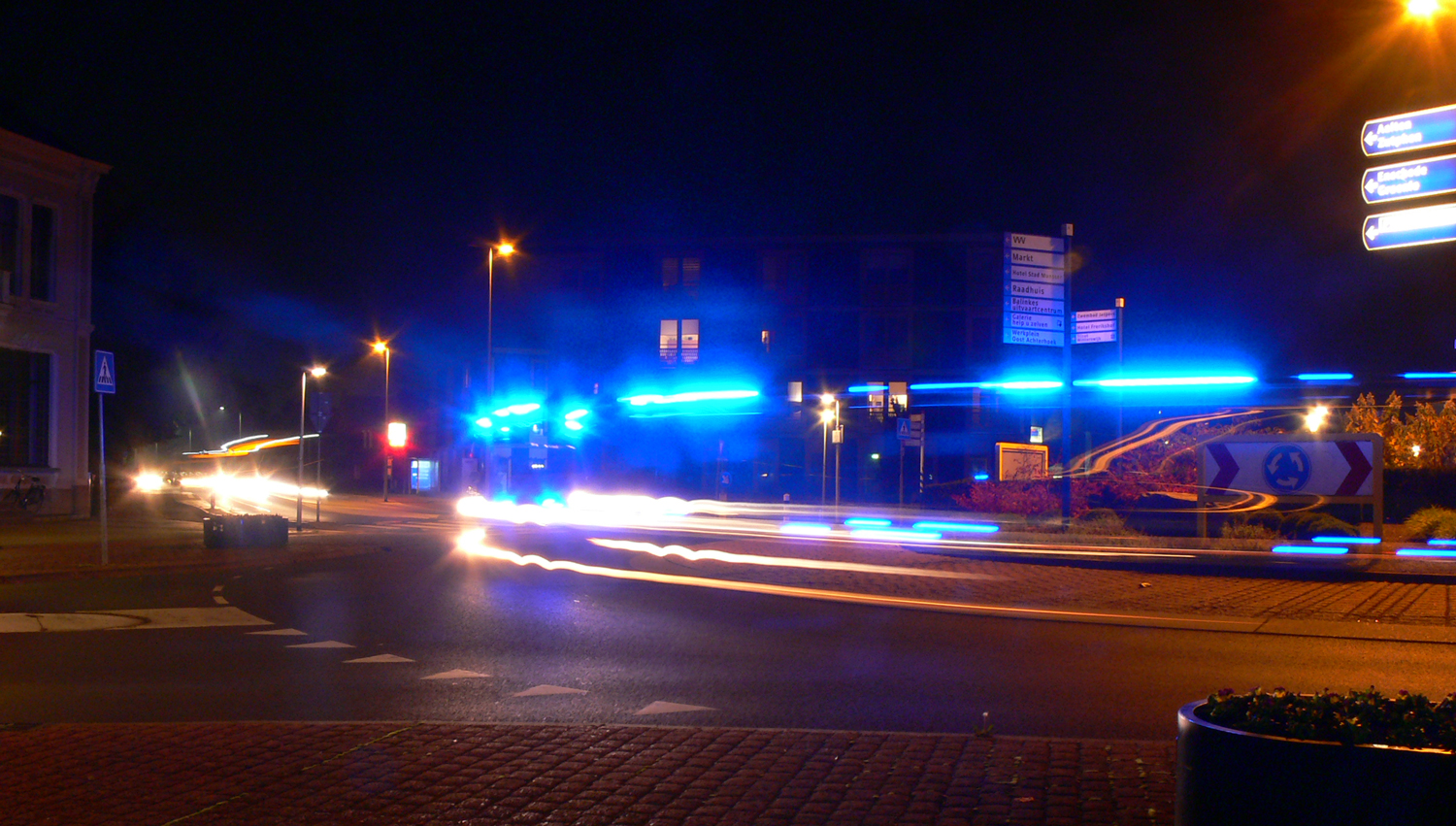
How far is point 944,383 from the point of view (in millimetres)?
54469

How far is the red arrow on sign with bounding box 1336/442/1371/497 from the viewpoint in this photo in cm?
2131

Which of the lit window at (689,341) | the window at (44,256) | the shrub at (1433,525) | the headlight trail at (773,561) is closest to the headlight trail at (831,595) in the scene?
the headlight trail at (773,561)

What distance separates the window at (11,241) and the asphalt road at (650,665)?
708 inches

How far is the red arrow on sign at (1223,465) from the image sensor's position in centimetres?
2308

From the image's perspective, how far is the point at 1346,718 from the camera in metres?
3.81

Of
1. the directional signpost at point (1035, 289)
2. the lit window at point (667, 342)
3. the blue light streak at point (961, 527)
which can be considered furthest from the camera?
the lit window at point (667, 342)

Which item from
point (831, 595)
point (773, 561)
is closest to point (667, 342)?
point (773, 561)

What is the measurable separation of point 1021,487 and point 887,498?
77.5 feet

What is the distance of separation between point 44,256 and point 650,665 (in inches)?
1094

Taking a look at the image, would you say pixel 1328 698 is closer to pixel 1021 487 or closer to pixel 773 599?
pixel 773 599

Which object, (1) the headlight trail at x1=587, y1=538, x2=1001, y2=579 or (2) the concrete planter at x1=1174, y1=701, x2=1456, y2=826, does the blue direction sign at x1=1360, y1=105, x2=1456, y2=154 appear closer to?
(2) the concrete planter at x1=1174, y1=701, x2=1456, y2=826

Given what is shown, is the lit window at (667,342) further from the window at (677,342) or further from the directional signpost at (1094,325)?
the directional signpost at (1094,325)

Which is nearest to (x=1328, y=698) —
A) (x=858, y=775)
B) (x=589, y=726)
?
(x=858, y=775)

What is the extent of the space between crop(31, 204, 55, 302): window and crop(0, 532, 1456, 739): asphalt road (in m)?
18.7
